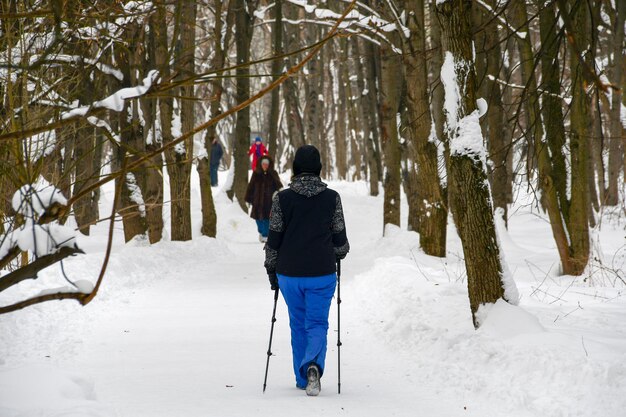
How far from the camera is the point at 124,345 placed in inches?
283

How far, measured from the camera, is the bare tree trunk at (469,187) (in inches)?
268

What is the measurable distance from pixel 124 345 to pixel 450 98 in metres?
4.02

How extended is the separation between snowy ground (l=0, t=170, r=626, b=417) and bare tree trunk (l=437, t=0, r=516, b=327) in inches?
14.4

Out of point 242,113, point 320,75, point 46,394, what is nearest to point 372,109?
point 242,113

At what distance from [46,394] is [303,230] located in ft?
7.68

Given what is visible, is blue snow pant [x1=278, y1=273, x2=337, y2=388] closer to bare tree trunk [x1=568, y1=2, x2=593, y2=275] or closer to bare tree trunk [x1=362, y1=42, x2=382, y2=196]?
bare tree trunk [x1=568, y1=2, x2=593, y2=275]

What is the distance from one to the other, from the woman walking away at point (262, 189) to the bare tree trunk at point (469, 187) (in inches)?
441

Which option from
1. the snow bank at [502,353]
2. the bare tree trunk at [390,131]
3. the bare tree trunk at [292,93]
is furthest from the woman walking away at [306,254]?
the bare tree trunk at [292,93]

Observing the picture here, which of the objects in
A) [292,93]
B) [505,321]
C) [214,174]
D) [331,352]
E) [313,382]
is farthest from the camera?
[214,174]

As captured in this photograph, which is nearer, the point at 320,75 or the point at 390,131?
the point at 320,75

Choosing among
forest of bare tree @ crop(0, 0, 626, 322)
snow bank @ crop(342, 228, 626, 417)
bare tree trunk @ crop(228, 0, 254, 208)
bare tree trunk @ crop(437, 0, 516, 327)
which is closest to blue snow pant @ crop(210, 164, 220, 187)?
forest of bare tree @ crop(0, 0, 626, 322)

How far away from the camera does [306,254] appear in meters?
5.71

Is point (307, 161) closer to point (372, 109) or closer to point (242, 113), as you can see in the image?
point (242, 113)

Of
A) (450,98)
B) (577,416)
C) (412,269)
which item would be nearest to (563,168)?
(412,269)
